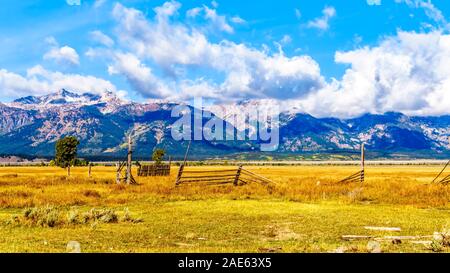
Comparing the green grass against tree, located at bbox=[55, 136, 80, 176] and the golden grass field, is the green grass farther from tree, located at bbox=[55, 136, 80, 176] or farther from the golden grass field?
tree, located at bbox=[55, 136, 80, 176]

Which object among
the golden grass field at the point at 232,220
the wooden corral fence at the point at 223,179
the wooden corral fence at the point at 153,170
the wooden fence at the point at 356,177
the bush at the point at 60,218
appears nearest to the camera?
the golden grass field at the point at 232,220

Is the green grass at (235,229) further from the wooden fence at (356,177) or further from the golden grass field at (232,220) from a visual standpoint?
the wooden fence at (356,177)

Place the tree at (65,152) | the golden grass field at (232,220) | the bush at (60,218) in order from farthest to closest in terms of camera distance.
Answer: the tree at (65,152)
the bush at (60,218)
the golden grass field at (232,220)

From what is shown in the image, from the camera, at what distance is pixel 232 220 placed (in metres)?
20.1

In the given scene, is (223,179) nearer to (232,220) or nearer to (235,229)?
(232,220)

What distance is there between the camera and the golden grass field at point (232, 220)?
1335cm

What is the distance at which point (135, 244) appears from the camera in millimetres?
13570

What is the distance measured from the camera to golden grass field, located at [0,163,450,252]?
13.4 metres

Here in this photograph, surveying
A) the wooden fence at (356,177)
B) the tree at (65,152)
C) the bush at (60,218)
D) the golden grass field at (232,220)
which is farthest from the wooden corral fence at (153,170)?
the bush at (60,218)

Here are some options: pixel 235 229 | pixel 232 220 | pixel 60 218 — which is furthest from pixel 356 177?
pixel 60 218
